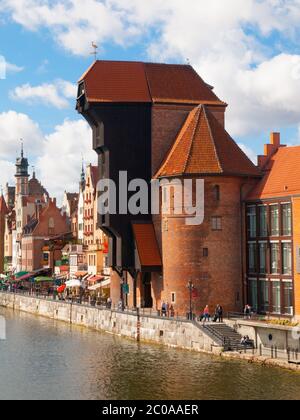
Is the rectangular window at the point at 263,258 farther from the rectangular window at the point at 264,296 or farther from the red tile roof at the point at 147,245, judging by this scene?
the red tile roof at the point at 147,245

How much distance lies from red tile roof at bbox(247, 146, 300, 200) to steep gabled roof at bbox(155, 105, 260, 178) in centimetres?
127

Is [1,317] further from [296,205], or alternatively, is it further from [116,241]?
[296,205]

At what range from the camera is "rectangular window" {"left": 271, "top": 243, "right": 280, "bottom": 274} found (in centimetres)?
5288

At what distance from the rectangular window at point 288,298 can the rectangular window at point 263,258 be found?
287 centimetres

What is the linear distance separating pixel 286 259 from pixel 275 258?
130 centimetres

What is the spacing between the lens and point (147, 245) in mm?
59500

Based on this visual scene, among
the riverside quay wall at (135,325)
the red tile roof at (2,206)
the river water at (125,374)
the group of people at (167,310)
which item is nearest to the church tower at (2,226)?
the red tile roof at (2,206)

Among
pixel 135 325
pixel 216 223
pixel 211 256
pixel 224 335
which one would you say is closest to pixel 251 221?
pixel 216 223

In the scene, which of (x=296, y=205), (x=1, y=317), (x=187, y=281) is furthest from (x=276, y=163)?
(x=1, y=317)

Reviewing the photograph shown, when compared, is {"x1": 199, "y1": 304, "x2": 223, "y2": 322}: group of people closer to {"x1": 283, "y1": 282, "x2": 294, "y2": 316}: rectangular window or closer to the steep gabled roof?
{"x1": 283, "y1": 282, "x2": 294, "y2": 316}: rectangular window

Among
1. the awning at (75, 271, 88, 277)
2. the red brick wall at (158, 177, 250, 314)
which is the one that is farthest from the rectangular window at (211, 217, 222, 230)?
the awning at (75, 271, 88, 277)

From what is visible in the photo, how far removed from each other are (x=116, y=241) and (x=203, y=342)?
16512 millimetres

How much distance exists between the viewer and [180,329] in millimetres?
50094

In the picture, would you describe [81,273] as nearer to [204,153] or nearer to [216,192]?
[204,153]
